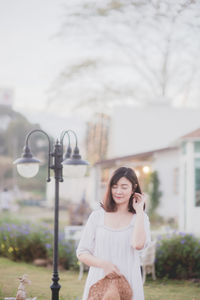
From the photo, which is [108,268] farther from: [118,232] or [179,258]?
[179,258]

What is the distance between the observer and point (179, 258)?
24.9ft

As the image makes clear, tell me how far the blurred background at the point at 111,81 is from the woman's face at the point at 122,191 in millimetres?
Result: 9544

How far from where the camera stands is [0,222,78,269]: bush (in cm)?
824

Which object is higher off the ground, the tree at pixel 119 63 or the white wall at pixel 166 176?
the tree at pixel 119 63

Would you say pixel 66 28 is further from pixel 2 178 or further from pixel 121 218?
pixel 2 178

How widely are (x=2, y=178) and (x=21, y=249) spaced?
2306cm

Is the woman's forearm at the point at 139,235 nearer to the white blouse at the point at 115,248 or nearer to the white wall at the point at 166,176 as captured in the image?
the white blouse at the point at 115,248

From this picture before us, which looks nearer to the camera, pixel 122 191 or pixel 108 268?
pixel 108 268

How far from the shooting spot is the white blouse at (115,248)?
2.90m

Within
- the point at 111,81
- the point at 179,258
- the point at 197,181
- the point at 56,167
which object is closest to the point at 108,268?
the point at 56,167

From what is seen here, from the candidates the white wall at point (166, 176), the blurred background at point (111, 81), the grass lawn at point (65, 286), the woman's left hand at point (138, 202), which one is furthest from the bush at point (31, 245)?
the white wall at point (166, 176)

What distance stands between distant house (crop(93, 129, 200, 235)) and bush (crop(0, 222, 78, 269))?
11.2ft

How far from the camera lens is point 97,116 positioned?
1717cm

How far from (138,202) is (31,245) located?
6.11 m
